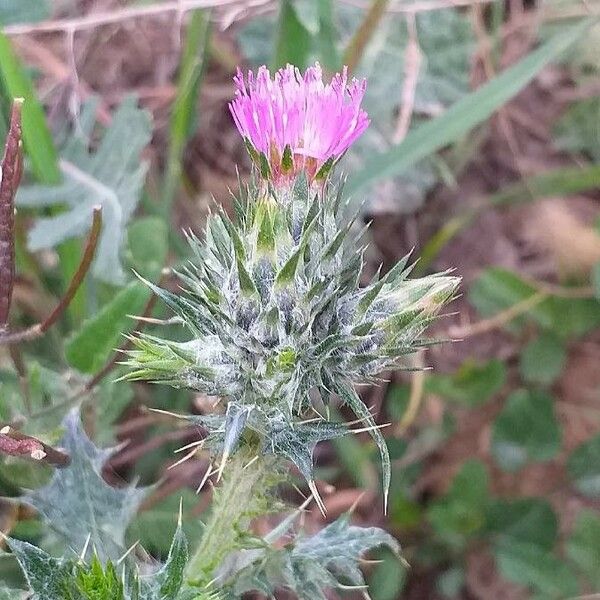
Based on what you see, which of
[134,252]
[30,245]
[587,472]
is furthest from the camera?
[587,472]

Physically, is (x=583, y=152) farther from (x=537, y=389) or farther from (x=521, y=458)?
(x=521, y=458)

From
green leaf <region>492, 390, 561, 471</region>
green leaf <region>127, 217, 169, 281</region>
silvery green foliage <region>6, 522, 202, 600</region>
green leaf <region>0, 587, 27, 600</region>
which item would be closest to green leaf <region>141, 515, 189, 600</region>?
silvery green foliage <region>6, 522, 202, 600</region>

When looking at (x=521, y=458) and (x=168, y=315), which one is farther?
(x=521, y=458)

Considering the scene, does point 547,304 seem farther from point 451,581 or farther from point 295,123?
point 295,123

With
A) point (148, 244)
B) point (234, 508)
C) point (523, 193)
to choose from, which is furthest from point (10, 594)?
point (523, 193)

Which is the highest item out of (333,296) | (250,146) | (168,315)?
(250,146)

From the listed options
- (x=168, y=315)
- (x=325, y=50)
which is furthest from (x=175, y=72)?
(x=168, y=315)
